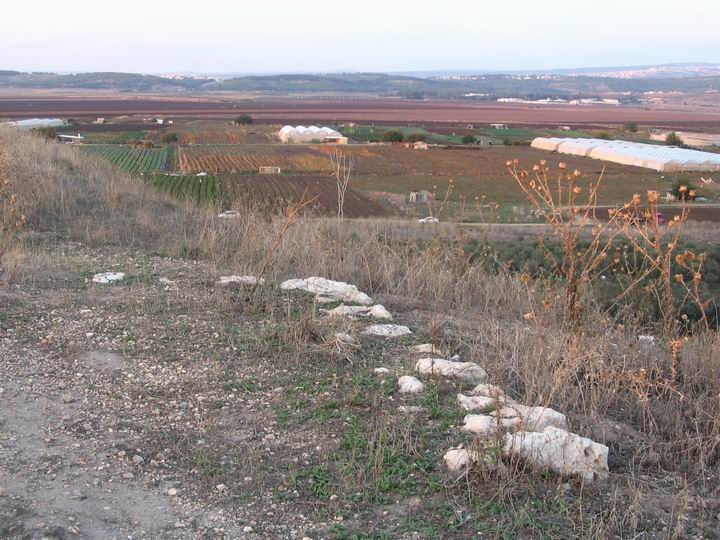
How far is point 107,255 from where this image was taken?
8.83 meters

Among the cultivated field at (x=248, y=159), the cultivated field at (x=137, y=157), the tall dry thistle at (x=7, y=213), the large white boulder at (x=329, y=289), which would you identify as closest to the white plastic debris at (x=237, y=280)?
the large white boulder at (x=329, y=289)

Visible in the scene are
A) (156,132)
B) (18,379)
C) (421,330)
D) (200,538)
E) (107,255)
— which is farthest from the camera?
(156,132)

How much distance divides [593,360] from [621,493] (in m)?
1.43

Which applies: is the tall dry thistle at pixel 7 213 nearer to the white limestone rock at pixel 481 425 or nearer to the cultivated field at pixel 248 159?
the white limestone rock at pixel 481 425

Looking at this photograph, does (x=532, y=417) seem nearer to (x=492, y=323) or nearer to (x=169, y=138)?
(x=492, y=323)

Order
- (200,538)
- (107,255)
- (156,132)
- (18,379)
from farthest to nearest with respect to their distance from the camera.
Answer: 1. (156,132)
2. (107,255)
3. (18,379)
4. (200,538)

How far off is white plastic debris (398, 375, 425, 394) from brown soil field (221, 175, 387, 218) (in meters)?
33.9

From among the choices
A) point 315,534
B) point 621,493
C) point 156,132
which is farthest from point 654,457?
point 156,132

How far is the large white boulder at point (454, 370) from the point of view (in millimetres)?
4980

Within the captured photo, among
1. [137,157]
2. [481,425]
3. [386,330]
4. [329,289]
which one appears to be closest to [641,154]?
[137,157]

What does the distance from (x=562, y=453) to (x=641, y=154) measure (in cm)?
7285

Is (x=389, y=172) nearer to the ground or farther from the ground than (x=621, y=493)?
nearer to the ground

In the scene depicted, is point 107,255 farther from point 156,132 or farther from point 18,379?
point 156,132

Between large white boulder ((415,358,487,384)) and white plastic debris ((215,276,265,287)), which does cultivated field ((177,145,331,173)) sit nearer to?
white plastic debris ((215,276,265,287))
